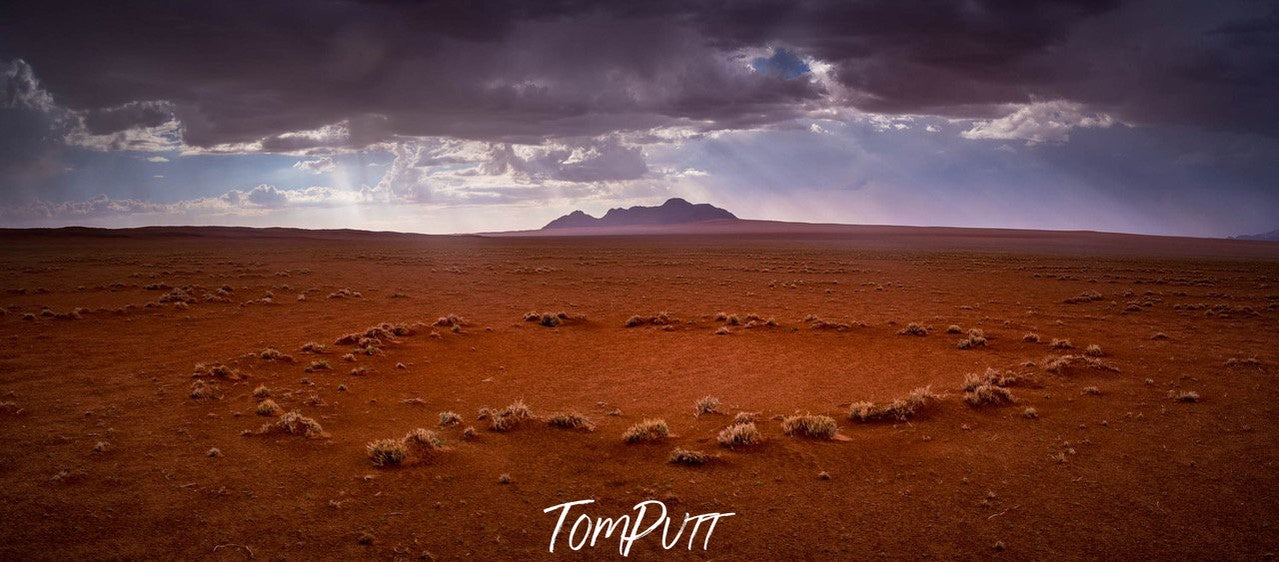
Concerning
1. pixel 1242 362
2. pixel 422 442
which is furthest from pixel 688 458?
pixel 1242 362

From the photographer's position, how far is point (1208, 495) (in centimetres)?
905

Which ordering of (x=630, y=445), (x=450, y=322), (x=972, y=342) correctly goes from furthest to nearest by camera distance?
(x=450, y=322)
(x=972, y=342)
(x=630, y=445)

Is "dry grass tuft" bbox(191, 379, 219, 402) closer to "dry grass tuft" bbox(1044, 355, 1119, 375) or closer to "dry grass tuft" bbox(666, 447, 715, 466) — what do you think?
"dry grass tuft" bbox(666, 447, 715, 466)

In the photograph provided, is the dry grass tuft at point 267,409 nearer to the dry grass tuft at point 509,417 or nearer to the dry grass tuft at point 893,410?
the dry grass tuft at point 509,417

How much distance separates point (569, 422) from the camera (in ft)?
41.2

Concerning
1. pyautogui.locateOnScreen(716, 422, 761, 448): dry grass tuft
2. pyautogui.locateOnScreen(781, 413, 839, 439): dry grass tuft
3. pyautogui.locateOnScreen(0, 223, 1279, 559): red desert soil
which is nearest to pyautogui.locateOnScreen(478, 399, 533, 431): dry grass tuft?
pyautogui.locateOnScreen(0, 223, 1279, 559): red desert soil

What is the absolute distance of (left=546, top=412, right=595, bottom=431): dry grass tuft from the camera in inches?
492

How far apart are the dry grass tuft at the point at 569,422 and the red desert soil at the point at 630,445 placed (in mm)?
223

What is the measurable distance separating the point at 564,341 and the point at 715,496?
552 inches

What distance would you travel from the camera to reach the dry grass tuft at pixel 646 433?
11.6 metres

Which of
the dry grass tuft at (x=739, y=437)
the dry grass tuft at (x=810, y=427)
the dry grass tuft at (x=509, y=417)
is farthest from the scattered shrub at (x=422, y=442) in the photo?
the dry grass tuft at (x=810, y=427)

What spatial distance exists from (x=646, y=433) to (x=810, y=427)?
3.09 m

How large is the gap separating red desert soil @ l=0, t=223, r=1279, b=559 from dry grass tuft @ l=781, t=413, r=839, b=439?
33 cm

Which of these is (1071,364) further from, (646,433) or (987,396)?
(646,433)
